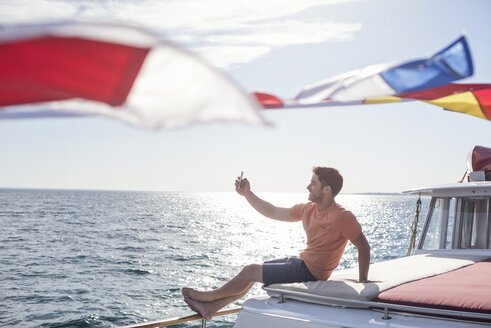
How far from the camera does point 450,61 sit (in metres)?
2.92

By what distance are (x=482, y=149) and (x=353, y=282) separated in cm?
505

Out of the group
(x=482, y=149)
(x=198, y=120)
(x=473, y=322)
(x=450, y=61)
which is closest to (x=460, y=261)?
(x=482, y=149)

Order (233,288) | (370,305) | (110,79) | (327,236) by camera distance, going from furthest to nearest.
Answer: (233,288)
(327,236)
(370,305)
(110,79)

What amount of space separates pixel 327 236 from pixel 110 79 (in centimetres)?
404

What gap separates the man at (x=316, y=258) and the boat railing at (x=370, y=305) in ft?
0.77

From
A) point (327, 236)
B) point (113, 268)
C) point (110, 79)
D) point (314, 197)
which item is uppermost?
point (110, 79)

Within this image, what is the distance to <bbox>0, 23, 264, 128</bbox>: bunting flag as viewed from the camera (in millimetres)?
1608

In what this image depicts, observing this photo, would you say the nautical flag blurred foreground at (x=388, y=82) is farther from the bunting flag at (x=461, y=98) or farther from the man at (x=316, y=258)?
the man at (x=316, y=258)

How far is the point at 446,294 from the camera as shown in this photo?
4691 millimetres

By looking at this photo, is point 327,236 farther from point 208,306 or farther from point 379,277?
point 208,306

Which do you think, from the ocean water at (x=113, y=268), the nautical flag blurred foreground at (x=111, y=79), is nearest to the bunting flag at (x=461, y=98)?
the nautical flag blurred foreground at (x=111, y=79)

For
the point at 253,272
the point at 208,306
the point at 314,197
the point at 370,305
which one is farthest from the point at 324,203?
the point at 208,306

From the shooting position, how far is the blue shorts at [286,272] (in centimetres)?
543

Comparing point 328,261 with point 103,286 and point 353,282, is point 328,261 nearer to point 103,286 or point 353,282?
point 353,282
